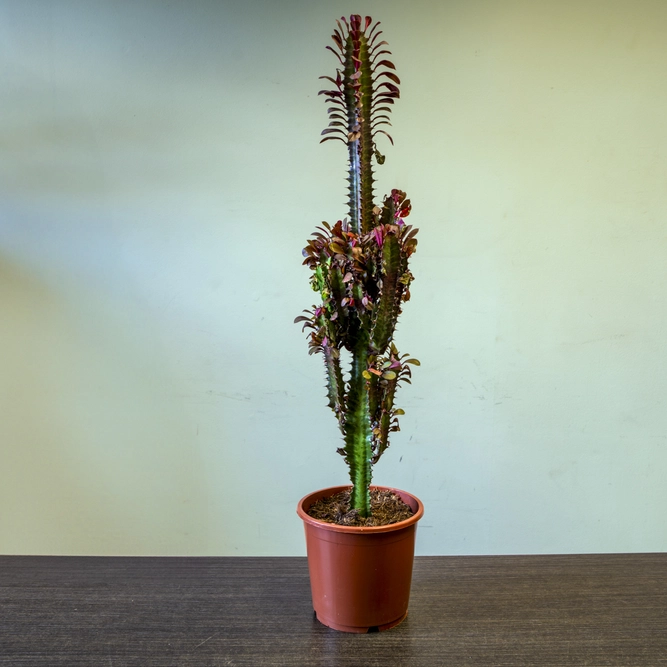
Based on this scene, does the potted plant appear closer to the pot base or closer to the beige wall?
the pot base

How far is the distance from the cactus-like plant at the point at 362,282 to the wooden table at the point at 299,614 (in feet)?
0.75

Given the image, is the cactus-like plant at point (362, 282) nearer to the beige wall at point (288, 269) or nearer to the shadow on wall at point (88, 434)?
the beige wall at point (288, 269)

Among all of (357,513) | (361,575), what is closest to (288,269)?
(357,513)

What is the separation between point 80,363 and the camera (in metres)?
1.66

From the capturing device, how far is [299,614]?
3.23 ft

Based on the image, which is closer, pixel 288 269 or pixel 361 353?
pixel 361 353

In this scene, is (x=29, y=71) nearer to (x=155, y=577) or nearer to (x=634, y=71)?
(x=155, y=577)

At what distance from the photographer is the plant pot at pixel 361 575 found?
939mm

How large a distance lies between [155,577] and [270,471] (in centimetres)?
59

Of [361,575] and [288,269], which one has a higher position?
[288,269]

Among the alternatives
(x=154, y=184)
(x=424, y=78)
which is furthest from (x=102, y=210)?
(x=424, y=78)

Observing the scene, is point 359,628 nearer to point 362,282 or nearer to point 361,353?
point 361,353

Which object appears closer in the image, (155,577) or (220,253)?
(155,577)

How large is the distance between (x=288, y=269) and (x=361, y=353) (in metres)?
0.72
